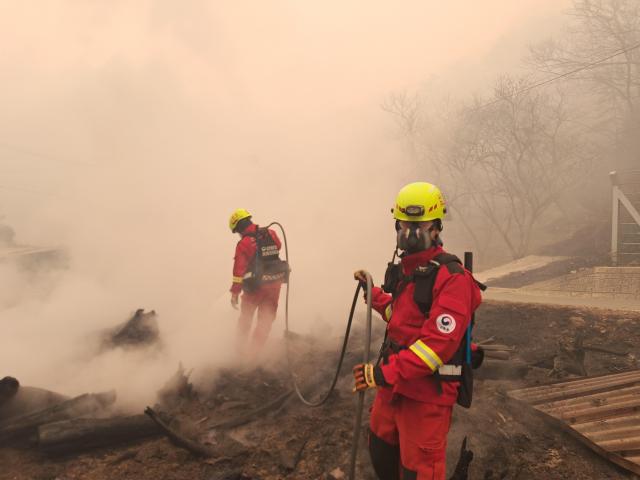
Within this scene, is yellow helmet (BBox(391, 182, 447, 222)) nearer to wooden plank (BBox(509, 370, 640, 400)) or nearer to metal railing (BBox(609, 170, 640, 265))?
wooden plank (BBox(509, 370, 640, 400))

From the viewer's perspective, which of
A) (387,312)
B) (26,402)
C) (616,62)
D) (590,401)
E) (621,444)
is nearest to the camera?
(387,312)

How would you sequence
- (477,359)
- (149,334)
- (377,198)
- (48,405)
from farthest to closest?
(377,198)
(149,334)
(48,405)
(477,359)

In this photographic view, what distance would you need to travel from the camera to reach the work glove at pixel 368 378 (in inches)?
85.1

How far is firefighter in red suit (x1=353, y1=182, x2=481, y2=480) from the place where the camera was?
2084mm

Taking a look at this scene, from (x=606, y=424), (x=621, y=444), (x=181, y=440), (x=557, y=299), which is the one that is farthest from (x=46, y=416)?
(x=557, y=299)

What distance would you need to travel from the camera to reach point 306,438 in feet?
12.1

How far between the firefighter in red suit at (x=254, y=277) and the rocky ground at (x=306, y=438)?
465 mm

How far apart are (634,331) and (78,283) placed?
8.83 m

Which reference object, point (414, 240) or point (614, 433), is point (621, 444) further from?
point (414, 240)

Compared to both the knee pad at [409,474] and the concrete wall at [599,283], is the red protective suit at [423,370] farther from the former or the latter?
the concrete wall at [599,283]

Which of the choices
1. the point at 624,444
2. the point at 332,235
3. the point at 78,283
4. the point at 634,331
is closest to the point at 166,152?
the point at 332,235

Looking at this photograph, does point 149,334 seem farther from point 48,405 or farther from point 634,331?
point 634,331

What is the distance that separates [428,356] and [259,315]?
3.77 meters

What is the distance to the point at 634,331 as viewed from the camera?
19.3ft
